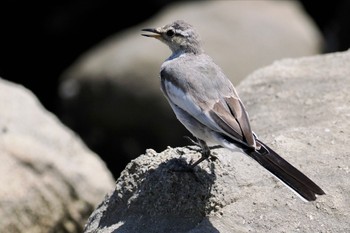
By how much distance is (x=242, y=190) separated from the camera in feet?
20.4

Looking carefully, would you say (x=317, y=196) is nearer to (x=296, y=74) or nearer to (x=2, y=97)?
(x=296, y=74)

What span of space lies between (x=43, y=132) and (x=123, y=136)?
417 cm

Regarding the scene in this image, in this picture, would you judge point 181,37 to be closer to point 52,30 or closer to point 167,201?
point 167,201

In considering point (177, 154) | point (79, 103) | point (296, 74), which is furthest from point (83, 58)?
point (177, 154)

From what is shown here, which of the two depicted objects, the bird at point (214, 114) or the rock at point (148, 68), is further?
the rock at point (148, 68)

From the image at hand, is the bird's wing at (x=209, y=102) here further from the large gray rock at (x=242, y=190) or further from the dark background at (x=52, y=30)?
the dark background at (x=52, y=30)

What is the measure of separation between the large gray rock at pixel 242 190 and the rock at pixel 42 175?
37.8 inches

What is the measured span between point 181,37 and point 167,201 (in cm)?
172

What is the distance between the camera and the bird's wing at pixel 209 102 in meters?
6.07

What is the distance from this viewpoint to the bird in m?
5.77

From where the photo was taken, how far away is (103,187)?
26.8 feet

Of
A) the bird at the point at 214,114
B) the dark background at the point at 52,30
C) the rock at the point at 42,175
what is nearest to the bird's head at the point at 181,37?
the bird at the point at 214,114

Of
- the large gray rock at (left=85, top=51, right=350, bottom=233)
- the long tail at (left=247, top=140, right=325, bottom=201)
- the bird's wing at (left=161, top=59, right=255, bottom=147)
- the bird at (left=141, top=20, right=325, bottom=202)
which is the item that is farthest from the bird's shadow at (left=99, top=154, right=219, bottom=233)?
the long tail at (left=247, top=140, right=325, bottom=201)

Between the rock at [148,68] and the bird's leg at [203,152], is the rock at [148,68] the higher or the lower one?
the lower one
